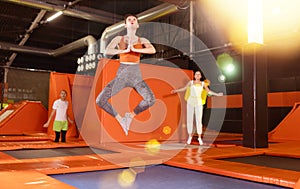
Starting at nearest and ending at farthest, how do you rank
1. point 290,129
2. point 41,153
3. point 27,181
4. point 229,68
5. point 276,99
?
point 27,181, point 41,153, point 290,129, point 276,99, point 229,68

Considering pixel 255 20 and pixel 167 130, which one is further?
pixel 167 130

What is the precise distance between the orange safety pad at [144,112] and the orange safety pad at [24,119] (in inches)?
97.4

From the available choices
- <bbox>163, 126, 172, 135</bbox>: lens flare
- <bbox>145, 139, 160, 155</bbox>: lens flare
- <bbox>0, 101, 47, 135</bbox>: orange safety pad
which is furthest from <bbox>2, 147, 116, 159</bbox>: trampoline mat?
<bbox>0, 101, 47, 135</bbox>: orange safety pad

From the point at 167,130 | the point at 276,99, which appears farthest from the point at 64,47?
the point at 276,99

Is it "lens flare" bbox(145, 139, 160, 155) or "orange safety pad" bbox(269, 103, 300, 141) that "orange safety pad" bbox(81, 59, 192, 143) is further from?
"orange safety pad" bbox(269, 103, 300, 141)

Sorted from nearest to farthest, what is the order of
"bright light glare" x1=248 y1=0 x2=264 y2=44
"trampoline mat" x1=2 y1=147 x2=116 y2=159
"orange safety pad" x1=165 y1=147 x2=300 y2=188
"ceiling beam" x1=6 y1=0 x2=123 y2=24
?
1. "orange safety pad" x1=165 y1=147 x2=300 y2=188
2. "trampoline mat" x1=2 y1=147 x2=116 y2=159
3. "bright light glare" x1=248 y1=0 x2=264 y2=44
4. "ceiling beam" x1=6 y1=0 x2=123 y2=24

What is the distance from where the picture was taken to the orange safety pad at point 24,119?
8.33m

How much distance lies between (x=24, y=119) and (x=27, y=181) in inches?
266

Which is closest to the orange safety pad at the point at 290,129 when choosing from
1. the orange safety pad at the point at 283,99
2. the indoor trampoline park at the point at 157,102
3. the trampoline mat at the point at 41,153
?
the indoor trampoline park at the point at 157,102

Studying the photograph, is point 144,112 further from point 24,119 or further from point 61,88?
point 24,119

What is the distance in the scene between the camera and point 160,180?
2807 millimetres

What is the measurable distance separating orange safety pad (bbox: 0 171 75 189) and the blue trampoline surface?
9.5 inches

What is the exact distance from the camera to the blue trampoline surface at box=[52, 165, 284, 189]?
2564mm

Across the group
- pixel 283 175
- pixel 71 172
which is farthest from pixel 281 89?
pixel 71 172
